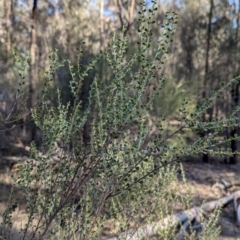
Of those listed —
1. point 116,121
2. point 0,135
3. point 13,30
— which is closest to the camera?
point 116,121

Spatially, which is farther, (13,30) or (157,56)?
(13,30)

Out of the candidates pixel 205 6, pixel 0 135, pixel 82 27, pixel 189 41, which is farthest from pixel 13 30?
pixel 0 135

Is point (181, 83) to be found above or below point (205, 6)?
below

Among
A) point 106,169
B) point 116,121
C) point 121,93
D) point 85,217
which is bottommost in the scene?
point 85,217

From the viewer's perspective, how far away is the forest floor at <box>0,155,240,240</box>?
5.44 metres

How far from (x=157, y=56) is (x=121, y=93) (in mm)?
266

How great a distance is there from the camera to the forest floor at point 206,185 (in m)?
5.44

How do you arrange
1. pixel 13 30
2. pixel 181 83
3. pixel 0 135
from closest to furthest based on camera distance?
1. pixel 0 135
2. pixel 181 83
3. pixel 13 30

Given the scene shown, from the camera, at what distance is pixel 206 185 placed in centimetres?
887

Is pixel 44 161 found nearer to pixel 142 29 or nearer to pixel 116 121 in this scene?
pixel 116 121

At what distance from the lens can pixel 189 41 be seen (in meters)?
17.6

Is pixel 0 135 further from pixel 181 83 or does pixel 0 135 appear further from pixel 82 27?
pixel 82 27

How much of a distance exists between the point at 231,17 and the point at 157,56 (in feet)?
44.8

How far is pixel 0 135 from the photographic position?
7496 mm
